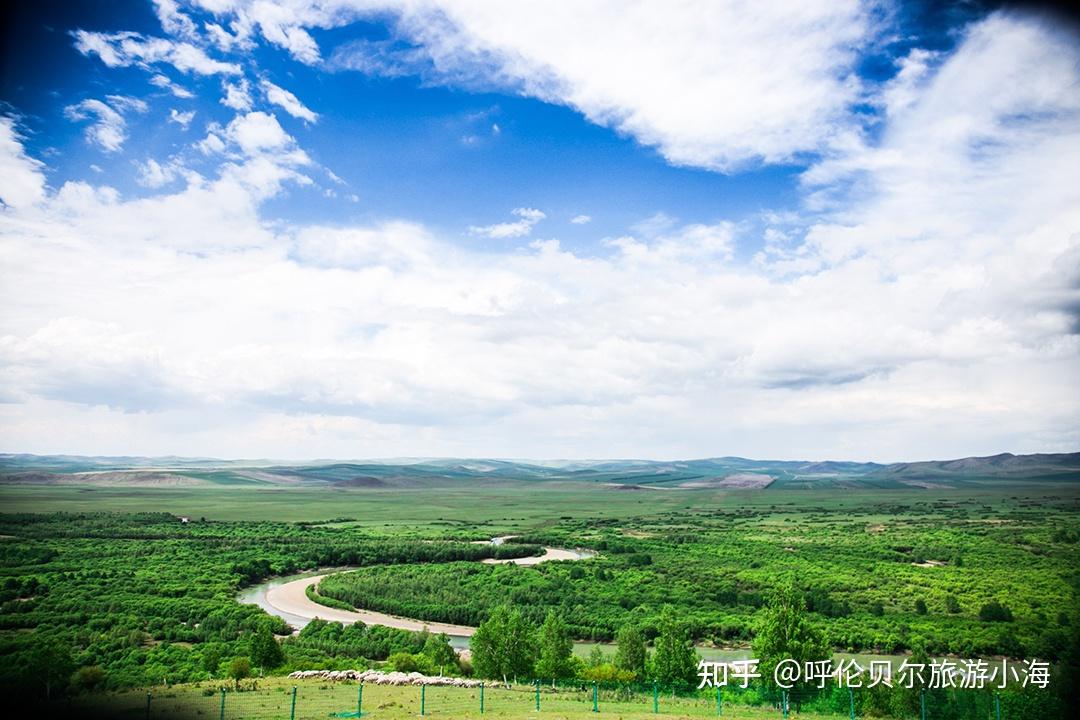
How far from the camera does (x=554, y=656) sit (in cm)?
2123

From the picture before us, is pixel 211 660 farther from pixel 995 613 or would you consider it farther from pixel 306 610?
pixel 995 613

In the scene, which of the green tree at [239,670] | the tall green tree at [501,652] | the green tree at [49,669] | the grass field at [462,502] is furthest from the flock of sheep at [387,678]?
the grass field at [462,502]

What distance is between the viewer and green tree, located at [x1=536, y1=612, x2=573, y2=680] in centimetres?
2077

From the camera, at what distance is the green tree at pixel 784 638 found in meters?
17.2

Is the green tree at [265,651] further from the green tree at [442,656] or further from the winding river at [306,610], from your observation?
the winding river at [306,610]

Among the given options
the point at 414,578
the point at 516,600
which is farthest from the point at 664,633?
the point at 414,578

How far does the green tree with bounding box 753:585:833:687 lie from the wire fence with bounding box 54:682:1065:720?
56.1 inches

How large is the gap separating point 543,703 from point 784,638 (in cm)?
703

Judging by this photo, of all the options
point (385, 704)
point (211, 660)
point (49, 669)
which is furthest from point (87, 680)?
point (385, 704)

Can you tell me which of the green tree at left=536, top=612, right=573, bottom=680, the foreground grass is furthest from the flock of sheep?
the green tree at left=536, top=612, right=573, bottom=680

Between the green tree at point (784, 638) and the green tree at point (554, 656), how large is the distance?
6075 millimetres

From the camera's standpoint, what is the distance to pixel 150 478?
5910 inches

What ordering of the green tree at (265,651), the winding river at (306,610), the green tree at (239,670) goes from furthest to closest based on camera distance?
the winding river at (306,610) → the green tree at (265,651) → the green tree at (239,670)

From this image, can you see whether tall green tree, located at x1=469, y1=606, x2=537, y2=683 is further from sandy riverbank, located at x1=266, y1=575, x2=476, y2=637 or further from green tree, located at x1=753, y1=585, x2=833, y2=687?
sandy riverbank, located at x1=266, y1=575, x2=476, y2=637
